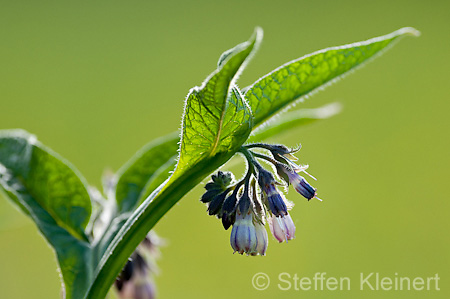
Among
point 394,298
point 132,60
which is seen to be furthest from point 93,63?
point 394,298

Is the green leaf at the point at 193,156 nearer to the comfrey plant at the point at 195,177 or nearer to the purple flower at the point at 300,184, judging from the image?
the comfrey plant at the point at 195,177

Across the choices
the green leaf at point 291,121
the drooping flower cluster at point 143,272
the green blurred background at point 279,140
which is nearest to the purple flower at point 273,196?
the green leaf at point 291,121

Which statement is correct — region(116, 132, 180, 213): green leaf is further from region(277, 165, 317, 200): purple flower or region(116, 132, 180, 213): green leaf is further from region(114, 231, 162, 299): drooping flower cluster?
region(277, 165, 317, 200): purple flower

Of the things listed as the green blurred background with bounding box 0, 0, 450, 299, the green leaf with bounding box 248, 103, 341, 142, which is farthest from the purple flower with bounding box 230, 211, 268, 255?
the green blurred background with bounding box 0, 0, 450, 299

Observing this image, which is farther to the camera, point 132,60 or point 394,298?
point 132,60

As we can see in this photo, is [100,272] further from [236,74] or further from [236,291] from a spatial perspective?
[236,291]

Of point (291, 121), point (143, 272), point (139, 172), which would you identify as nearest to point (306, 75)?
point (291, 121)
